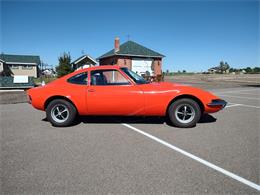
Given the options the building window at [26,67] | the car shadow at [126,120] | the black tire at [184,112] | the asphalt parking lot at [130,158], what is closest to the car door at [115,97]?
the asphalt parking lot at [130,158]

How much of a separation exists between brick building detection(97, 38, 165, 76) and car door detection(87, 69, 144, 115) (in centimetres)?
2059

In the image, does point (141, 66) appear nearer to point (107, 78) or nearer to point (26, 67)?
point (107, 78)

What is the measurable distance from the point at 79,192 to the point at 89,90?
2.70 metres

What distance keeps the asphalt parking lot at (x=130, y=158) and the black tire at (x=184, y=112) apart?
196 millimetres

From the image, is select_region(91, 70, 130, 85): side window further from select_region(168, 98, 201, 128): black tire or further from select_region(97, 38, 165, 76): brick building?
select_region(97, 38, 165, 76): brick building

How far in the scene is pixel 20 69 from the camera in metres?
38.7

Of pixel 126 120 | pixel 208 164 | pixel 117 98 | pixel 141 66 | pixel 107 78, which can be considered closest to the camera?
pixel 208 164

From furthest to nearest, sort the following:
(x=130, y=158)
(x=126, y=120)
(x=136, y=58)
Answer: (x=136, y=58), (x=126, y=120), (x=130, y=158)

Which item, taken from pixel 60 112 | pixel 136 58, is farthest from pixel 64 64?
pixel 60 112

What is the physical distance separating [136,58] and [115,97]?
22182mm

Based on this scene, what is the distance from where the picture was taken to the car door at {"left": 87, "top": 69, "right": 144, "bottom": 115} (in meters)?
4.36

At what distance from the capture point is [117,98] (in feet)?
14.3

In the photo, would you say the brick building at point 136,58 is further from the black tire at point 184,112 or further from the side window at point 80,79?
the black tire at point 184,112

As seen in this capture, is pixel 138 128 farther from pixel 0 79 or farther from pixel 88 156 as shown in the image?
pixel 0 79
